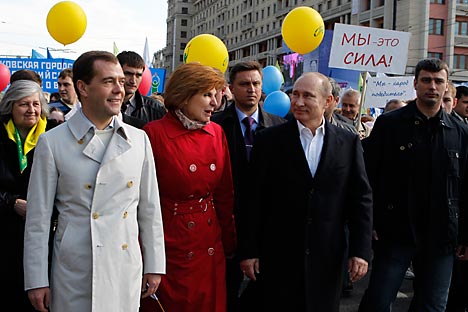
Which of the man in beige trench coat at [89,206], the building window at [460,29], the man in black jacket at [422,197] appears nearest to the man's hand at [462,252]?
the man in black jacket at [422,197]

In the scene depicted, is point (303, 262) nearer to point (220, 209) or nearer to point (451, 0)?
point (220, 209)

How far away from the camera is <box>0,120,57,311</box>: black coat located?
138 inches

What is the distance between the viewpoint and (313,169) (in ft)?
11.2

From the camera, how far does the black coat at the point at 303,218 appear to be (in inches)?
131

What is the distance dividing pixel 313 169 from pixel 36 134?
199cm

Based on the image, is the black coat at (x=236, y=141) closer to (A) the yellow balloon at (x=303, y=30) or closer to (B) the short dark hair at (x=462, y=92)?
(B) the short dark hair at (x=462, y=92)

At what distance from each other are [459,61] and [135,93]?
47.0 metres

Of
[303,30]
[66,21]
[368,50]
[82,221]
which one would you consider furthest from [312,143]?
[66,21]

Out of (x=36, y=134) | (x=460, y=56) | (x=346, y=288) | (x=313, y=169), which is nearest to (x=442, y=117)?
(x=313, y=169)

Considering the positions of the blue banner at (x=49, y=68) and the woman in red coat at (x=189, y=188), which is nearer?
the woman in red coat at (x=189, y=188)

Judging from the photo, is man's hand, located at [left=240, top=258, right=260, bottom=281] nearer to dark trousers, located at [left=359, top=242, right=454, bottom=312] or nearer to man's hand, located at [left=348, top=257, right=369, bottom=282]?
man's hand, located at [left=348, top=257, right=369, bottom=282]

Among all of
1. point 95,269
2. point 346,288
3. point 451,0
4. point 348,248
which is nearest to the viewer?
point 95,269

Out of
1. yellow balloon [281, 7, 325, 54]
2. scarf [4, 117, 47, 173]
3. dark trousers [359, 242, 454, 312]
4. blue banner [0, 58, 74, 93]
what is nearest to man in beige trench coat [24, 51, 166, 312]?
scarf [4, 117, 47, 173]

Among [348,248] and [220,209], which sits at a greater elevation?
[220,209]
